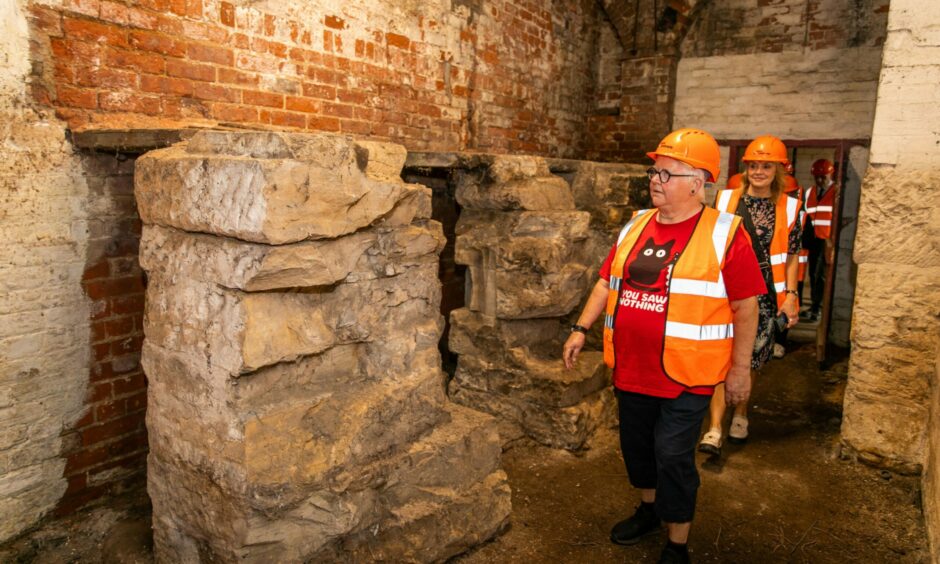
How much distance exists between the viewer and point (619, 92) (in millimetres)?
7297

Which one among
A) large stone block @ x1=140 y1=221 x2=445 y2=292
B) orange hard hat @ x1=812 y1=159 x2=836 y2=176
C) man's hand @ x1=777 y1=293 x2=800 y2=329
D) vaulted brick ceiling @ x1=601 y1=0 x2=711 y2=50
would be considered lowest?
man's hand @ x1=777 y1=293 x2=800 y2=329

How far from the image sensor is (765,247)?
11.8ft

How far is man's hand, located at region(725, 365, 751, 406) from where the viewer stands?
248 centimetres

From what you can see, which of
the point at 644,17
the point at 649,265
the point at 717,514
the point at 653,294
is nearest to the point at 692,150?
the point at 649,265

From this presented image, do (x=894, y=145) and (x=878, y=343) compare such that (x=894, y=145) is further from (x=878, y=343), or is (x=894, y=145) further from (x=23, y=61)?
(x=23, y=61)

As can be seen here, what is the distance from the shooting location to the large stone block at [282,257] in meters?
2.00

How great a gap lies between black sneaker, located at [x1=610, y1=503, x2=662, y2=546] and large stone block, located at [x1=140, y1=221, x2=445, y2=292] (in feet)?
4.99

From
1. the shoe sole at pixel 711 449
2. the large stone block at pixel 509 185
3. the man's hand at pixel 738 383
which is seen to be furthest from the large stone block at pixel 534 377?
the man's hand at pixel 738 383

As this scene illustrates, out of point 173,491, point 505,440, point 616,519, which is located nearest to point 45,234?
point 173,491

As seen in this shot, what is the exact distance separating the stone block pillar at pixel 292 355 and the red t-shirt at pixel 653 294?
80 cm

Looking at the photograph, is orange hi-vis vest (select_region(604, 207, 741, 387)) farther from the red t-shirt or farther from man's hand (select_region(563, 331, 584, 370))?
man's hand (select_region(563, 331, 584, 370))

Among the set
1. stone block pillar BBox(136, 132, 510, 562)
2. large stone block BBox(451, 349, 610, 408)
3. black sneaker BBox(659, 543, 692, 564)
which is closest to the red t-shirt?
black sneaker BBox(659, 543, 692, 564)

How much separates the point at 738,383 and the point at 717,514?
1003mm

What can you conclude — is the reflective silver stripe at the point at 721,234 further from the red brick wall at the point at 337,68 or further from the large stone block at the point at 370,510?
the red brick wall at the point at 337,68
